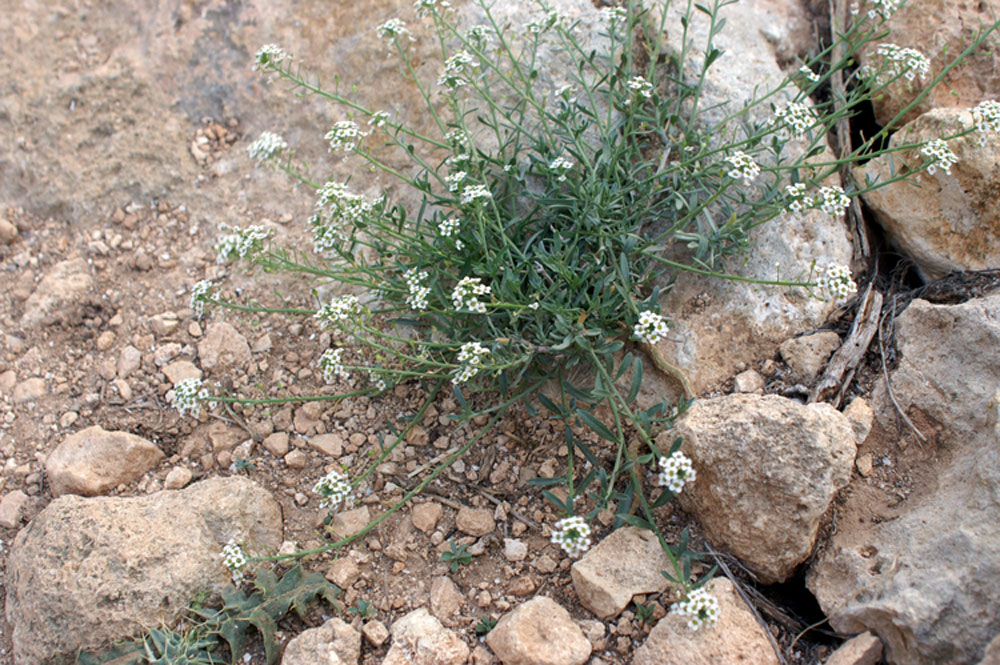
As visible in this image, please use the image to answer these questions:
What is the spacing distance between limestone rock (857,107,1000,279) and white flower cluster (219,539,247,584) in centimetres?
324

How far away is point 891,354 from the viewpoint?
3242 millimetres

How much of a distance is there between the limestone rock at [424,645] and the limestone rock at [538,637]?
0.14 m

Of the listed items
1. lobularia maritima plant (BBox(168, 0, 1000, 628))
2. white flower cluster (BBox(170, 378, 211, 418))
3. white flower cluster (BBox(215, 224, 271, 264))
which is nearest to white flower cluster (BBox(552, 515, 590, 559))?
lobularia maritima plant (BBox(168, 0, 1000, 628))

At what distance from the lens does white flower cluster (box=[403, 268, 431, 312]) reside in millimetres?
3092

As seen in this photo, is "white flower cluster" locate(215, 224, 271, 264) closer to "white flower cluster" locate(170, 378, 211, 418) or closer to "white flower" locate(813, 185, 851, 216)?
"white flower cluster" locate(170, 378, 211, 418)

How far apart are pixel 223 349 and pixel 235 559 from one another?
4.57ft

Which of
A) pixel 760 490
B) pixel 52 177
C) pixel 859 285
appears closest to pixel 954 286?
pixel 859 285

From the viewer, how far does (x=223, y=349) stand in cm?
386

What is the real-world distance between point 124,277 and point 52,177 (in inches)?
35.8

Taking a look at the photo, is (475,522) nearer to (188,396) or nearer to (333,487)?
(333,487)

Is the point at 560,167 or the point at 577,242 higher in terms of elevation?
the point at 560,167

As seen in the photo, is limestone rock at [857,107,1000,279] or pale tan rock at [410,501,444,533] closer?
pale tan rock at [410,501,444,533]

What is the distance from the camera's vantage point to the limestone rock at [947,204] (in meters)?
3.44

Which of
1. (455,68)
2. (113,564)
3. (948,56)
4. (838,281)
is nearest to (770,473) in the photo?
(838,281)
